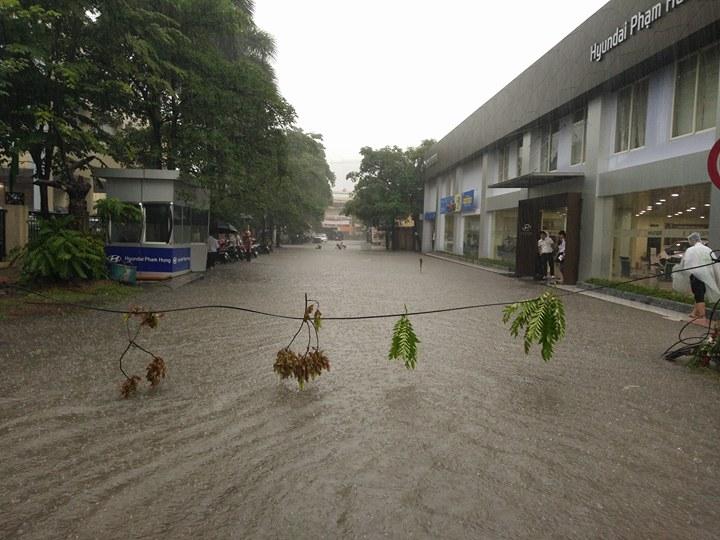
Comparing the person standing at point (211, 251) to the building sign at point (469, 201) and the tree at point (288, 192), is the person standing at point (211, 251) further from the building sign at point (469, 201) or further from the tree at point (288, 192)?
the building sign at point (469, 201)

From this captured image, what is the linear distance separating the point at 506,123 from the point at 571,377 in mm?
21435

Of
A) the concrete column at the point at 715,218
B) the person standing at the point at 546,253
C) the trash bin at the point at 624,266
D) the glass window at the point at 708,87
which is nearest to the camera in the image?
the concrete column at the point at 715,218

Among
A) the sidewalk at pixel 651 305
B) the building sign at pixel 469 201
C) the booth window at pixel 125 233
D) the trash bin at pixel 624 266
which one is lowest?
the sidewalk at pixel 651 305

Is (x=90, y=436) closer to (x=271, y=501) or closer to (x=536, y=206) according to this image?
(x=271, y=501)

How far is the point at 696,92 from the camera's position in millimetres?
13578

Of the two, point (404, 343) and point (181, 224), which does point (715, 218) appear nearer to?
point (404, 343)

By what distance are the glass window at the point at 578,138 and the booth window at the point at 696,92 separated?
5.05 meters

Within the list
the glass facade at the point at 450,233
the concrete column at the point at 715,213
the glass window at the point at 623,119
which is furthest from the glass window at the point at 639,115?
the glass facade at the point at 450,233

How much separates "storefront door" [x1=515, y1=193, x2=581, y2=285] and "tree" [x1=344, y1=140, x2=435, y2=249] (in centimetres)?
3078

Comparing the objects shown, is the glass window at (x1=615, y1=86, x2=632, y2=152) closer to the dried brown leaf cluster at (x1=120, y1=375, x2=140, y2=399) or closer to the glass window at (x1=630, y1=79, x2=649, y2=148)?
the glass window at (x1=630, y1=79, x2=649, y2=148)

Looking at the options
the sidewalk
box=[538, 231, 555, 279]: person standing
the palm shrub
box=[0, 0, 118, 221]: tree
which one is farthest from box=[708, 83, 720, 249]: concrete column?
box=[0, 0, 118, 221]: tree

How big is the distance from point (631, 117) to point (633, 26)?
237 cm

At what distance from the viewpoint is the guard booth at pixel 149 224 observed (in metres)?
16.4

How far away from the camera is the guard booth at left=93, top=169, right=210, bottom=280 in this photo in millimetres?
16359
